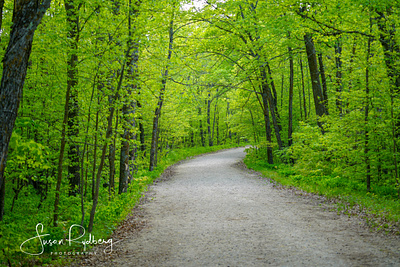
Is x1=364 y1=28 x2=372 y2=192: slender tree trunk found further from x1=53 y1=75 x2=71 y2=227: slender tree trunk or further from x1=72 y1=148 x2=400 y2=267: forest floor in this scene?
x1=53 y1=75 x2=71 y2=227: slender tree trunk

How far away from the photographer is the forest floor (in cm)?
468

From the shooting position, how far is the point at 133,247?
18.1ft

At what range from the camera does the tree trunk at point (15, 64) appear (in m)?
3.58

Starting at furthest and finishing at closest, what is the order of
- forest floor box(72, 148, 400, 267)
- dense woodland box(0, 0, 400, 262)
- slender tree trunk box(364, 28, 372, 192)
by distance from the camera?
slender tree trunk box(364, 28, 372, 192) → dense woodland box(0, 0, 400, 262) → forest floor box(72, 148, 400, 267)

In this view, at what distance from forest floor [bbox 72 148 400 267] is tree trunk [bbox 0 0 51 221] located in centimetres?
243

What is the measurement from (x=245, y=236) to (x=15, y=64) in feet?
15.9

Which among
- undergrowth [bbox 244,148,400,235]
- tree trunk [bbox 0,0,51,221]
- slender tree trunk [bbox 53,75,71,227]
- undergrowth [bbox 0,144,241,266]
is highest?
tree trunk [bbox 0,0,51,221]

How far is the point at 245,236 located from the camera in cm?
583

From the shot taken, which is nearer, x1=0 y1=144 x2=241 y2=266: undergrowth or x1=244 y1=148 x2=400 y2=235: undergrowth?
x1=0 y1=144 x2=241 y2=266: undergrowth

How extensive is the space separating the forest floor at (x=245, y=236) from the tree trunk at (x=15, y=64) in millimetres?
2427
